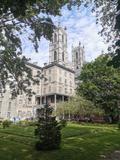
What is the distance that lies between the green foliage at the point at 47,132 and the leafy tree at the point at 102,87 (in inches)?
1581

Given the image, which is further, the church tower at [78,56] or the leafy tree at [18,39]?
the church tower at [78,56]

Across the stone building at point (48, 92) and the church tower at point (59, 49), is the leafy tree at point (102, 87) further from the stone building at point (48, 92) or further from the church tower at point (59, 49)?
the church tower at point (59, 49)

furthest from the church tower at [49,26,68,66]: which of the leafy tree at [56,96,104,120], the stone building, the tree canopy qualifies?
the tree canopy

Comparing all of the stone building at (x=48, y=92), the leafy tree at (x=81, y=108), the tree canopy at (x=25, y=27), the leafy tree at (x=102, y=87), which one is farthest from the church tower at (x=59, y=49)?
the tree canopy at (x=25, y=27)

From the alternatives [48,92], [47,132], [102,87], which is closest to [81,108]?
[102,87]

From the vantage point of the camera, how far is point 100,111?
2283 inches

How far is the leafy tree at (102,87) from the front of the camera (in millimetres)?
57312

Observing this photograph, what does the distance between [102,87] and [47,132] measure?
4465cm

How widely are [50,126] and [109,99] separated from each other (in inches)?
1674

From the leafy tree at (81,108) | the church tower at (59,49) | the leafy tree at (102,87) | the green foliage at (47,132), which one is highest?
the church tower at (59,49)

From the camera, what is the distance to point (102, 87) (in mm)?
59938

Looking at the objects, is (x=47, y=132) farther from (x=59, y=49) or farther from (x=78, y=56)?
(x=78, y=56)

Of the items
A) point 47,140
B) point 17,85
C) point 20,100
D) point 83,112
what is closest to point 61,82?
point 20,100

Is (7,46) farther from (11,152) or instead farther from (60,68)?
(60,68)
